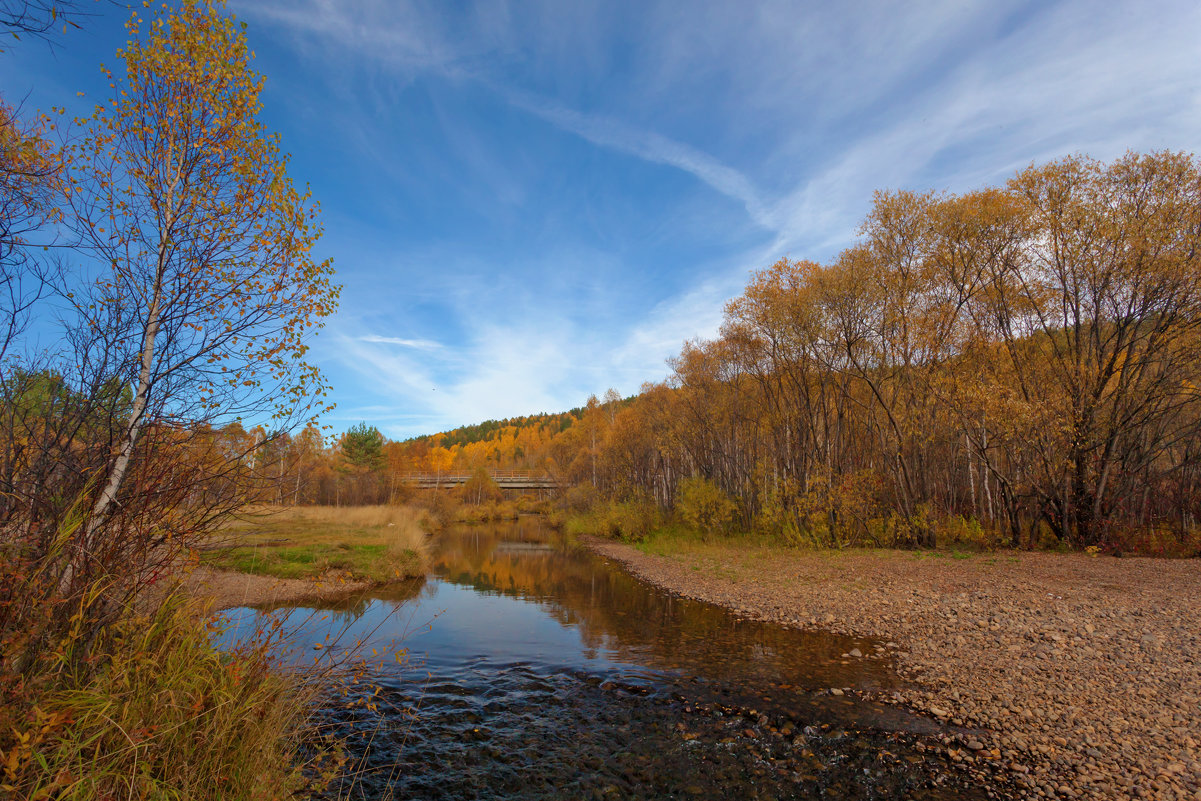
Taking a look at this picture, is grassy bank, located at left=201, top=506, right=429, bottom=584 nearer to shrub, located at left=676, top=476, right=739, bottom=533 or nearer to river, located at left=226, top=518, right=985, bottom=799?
river, located at left=226, top=518, right=985, bottom=799

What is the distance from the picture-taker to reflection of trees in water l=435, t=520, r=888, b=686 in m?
10.3

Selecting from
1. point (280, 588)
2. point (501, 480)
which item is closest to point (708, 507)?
point (280, 588)

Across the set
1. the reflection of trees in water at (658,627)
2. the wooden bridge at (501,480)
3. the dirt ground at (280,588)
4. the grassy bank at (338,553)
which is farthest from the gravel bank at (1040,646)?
the wooden bridge at (501,480)

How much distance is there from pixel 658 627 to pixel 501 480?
6732cm

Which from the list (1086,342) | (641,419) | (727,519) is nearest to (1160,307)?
(1086,342)

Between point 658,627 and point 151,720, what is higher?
point 151,720

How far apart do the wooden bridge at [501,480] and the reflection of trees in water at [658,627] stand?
152ft

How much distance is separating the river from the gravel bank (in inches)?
36.9

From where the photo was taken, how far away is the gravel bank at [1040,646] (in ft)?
20.5

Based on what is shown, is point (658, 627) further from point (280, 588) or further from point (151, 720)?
point (151, 720)

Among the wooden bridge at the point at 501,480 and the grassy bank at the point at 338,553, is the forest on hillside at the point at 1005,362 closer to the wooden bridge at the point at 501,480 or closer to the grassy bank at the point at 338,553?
the grassy bank at the point at 338,553

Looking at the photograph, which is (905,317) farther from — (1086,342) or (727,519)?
(727,519)

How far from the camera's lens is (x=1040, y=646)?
9867 millimetres

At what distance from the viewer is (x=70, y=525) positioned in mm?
4090
